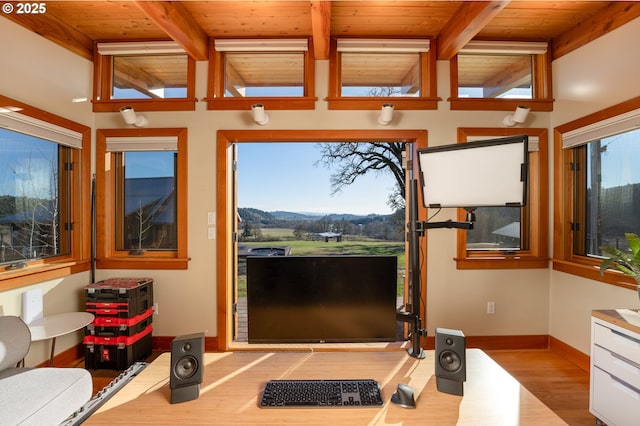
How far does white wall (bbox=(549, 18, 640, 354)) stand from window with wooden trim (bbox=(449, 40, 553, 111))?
15cm

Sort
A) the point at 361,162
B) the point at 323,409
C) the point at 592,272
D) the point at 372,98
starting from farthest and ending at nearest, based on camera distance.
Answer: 1. the point at 361,162
2. the point at 372,98
3. the point at 592,272
4. the point at 323,409

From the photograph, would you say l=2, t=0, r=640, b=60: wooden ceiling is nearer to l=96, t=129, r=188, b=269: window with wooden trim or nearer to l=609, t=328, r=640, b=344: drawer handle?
l=96, t=129, r=188, b=269: window with wooden trim

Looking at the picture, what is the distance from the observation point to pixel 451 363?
117 cm

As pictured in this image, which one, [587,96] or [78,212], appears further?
[78,212]

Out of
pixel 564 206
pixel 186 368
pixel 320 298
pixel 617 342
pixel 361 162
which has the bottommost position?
pixel 617 342

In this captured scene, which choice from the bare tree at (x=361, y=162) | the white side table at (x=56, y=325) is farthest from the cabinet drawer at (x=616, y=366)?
the white side table at (x=56, y=325)

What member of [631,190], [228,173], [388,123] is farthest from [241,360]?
[631,190]

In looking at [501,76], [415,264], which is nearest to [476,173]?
[415,264]

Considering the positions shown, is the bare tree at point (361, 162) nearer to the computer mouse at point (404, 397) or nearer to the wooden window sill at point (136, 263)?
the wooden window sill at point (136, 263)

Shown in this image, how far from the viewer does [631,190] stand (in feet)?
7.75

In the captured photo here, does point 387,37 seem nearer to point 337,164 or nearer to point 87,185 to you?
point 337,164

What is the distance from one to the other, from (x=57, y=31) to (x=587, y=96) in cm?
463

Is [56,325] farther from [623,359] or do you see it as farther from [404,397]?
[623,359]

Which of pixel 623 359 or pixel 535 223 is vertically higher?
pixel 535 223
